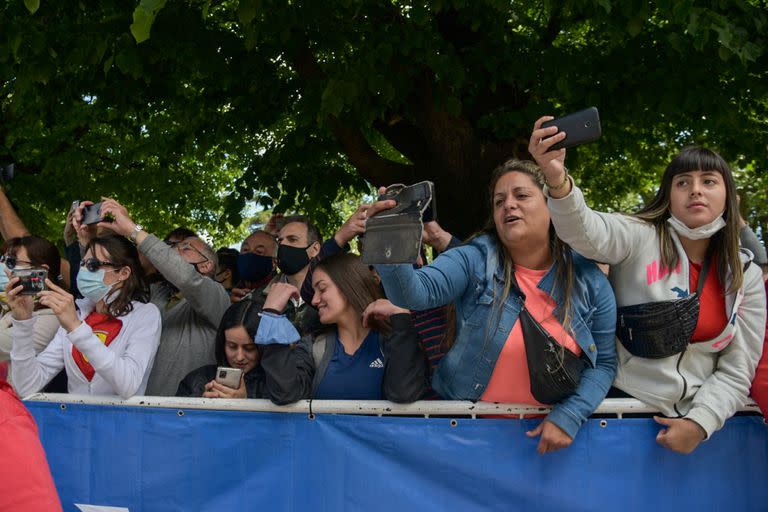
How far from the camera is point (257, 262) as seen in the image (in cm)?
576

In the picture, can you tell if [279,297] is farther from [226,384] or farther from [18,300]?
[18,300]

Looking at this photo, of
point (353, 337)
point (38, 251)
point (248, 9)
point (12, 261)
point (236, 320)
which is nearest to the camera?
point (353, 337)

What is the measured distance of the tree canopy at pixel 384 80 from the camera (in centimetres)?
610

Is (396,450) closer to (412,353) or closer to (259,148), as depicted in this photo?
(412,353)

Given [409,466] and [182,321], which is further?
[182,321]

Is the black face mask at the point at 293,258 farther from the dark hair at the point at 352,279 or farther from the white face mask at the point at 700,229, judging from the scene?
the white face mask at the point at 700,229

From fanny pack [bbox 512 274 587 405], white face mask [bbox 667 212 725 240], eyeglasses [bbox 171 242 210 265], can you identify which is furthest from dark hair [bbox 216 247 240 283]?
white face mask [bbox 667 212 725 240]

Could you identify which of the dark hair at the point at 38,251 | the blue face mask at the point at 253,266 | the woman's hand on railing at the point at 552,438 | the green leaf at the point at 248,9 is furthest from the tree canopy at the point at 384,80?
the woman's hand on railing at the point at 552,438

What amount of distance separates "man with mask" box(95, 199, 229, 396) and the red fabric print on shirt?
287mm

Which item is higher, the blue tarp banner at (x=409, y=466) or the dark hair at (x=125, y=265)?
the dark hair at (x=125, y=265)

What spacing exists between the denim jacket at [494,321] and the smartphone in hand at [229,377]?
0.94m

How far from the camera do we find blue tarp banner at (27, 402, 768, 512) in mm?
3129

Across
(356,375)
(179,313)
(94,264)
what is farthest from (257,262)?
(356,375)

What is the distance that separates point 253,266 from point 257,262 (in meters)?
0.04
